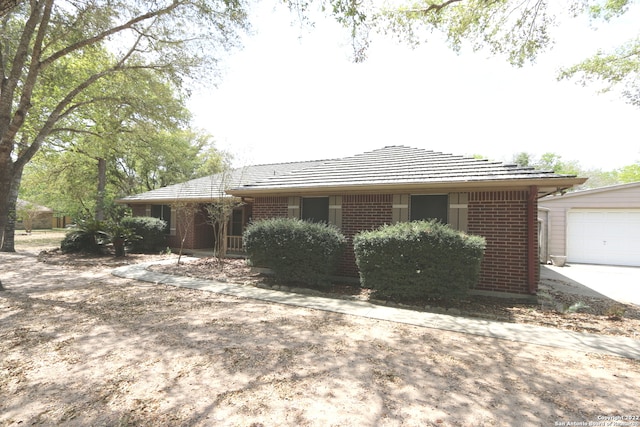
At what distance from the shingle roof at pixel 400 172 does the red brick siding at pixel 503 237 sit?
652mm

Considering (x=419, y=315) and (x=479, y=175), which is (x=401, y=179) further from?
(x=419, y=315)

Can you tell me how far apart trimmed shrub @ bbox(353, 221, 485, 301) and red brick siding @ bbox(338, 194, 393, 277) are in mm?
1982

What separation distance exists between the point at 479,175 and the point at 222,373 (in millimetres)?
7257

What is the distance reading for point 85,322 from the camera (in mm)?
5285

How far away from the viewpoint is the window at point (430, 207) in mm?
8469

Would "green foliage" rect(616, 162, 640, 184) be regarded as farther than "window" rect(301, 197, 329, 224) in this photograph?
Yes

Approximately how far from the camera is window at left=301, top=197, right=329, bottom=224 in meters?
10.1

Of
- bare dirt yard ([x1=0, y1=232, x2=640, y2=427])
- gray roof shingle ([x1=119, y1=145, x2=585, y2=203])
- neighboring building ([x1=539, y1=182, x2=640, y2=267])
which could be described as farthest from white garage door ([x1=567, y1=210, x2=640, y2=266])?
bare dirt yard ([x1=0, y1=232, x2=640, y2=427])

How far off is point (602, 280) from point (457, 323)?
9.07m

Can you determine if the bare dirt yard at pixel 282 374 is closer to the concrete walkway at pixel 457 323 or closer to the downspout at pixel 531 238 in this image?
the concrete walkway at pixel 457 323

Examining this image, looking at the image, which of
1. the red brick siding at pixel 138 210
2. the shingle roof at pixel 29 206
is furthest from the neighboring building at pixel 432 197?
the shingle roof at pixel 29 206

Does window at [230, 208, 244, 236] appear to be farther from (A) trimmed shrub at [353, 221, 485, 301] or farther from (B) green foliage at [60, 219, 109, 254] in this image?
A: (A) trimmed shrub at [353, 221, 485, 301]

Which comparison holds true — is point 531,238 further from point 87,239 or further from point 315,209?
point 87,239

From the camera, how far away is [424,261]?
6.69 m
